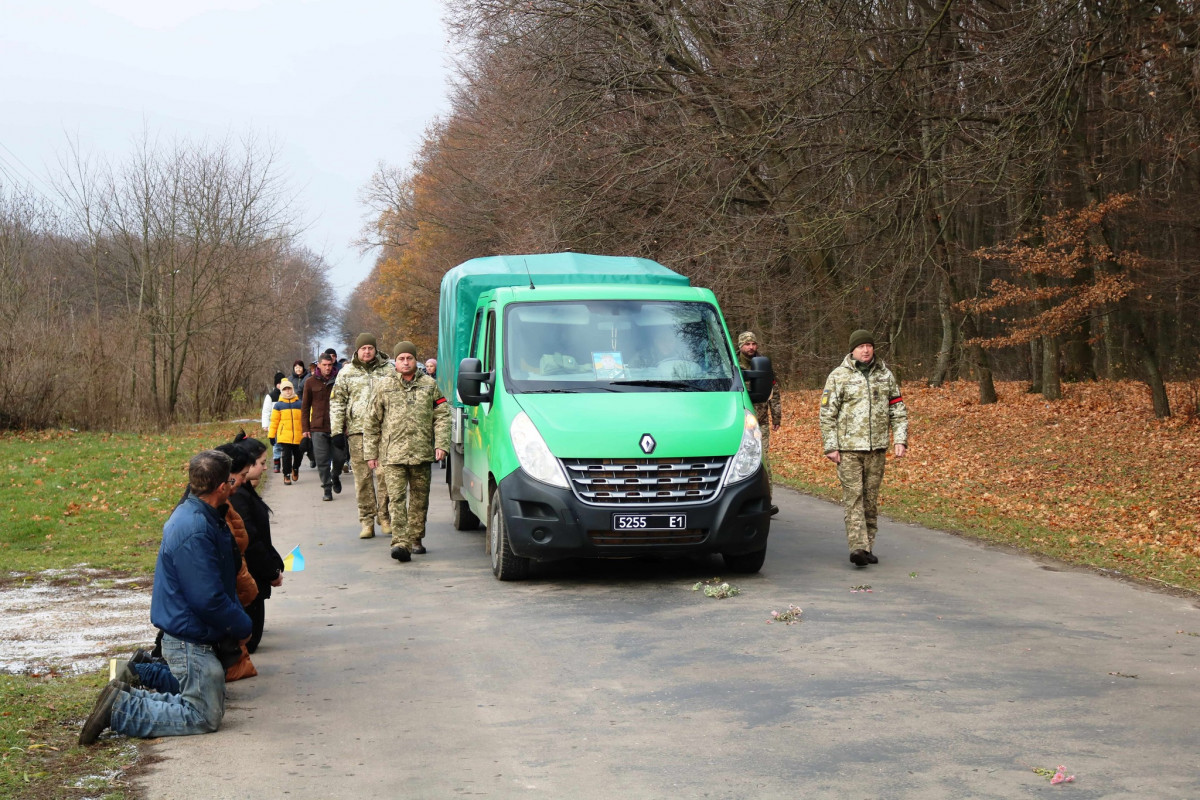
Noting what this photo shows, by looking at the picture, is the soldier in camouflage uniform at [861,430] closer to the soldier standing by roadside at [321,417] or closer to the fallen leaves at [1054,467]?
the fallen leaves at [1054,467]

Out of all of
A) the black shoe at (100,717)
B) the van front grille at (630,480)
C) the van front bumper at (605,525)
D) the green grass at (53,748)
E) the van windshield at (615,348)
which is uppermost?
the van windshield at (615,348)

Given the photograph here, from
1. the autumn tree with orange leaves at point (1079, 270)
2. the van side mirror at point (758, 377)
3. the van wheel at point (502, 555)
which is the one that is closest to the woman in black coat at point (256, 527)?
the van wheel at point (502, 555)

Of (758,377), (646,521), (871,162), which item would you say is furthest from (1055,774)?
(871,162)

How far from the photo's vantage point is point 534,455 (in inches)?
390

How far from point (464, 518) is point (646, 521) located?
465cm

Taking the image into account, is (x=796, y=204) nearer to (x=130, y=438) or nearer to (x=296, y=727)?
(x=296, y=727)

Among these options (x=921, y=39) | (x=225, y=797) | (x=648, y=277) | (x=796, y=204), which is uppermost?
(x=921, y=39)

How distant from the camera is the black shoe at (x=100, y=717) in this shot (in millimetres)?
5734

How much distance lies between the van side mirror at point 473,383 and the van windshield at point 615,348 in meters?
0.23

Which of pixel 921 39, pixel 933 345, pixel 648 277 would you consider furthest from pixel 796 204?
pixel 933 345

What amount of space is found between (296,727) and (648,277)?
8170 mm

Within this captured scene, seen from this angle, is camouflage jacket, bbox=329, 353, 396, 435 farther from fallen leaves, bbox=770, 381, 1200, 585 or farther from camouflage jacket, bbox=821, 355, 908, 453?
fallen leaves, bbox=770, 381, 1200, 585

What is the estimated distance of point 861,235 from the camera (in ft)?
71.8

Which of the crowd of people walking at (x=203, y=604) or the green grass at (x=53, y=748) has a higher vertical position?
the crowd of people walking at (x=203, y=604)
